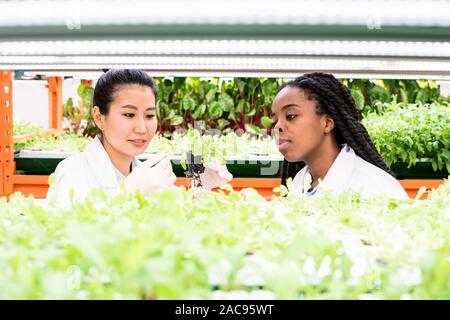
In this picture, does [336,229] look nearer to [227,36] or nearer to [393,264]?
[393,264]

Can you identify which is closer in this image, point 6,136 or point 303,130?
point 303,130

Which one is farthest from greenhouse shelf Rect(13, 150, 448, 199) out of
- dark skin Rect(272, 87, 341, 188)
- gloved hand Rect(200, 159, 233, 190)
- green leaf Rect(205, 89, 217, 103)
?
dark skin Rect(272, 87, 341, 188)

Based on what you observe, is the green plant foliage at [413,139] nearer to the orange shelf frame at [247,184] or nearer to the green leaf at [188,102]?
the orange shelf frame at [247,184]

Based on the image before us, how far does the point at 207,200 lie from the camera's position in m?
1.10

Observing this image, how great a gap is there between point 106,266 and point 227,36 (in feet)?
2.55

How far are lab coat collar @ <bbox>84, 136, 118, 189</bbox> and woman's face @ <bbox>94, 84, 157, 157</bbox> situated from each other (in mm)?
75

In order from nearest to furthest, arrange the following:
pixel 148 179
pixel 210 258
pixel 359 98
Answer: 1. pixel 210 258
2. pixel 148 179
3. pixel 359 98

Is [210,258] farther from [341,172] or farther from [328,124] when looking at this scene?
[328,124]

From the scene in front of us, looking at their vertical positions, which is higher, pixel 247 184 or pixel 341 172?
pixel 341 172

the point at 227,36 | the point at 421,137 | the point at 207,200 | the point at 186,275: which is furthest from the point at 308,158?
the point at 421,137

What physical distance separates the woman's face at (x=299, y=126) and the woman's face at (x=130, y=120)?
20.7 inches

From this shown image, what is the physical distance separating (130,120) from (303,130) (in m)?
0.69

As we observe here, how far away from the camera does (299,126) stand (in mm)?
2025

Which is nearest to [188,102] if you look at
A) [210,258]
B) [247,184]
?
[247,184]
